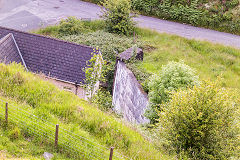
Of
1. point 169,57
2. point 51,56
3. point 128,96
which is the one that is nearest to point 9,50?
point 51,56

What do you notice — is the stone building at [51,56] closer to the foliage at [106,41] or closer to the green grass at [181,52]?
the foliage at [106,41]

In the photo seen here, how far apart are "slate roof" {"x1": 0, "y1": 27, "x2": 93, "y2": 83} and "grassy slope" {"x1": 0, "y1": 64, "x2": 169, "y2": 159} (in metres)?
7.54

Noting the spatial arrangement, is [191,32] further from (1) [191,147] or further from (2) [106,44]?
(1) [191,147]

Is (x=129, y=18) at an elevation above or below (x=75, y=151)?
above

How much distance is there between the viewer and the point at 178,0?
34656 millimetres

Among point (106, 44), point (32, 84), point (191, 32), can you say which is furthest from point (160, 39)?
point (32, 84)

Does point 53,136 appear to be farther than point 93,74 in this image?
No

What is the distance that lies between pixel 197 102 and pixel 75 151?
482 cm

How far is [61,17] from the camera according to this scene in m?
34.5

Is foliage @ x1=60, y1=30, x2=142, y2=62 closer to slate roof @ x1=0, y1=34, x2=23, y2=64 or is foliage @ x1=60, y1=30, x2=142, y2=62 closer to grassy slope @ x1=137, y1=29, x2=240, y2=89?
grassy slope @ x1=137, y1=29, x2=240, y2=89

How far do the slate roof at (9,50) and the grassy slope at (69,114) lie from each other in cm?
683

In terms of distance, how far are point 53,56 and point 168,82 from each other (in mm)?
10903

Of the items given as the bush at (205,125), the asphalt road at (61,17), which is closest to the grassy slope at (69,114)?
the bush at (205,125)

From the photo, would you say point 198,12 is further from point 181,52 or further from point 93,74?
point 93,74
